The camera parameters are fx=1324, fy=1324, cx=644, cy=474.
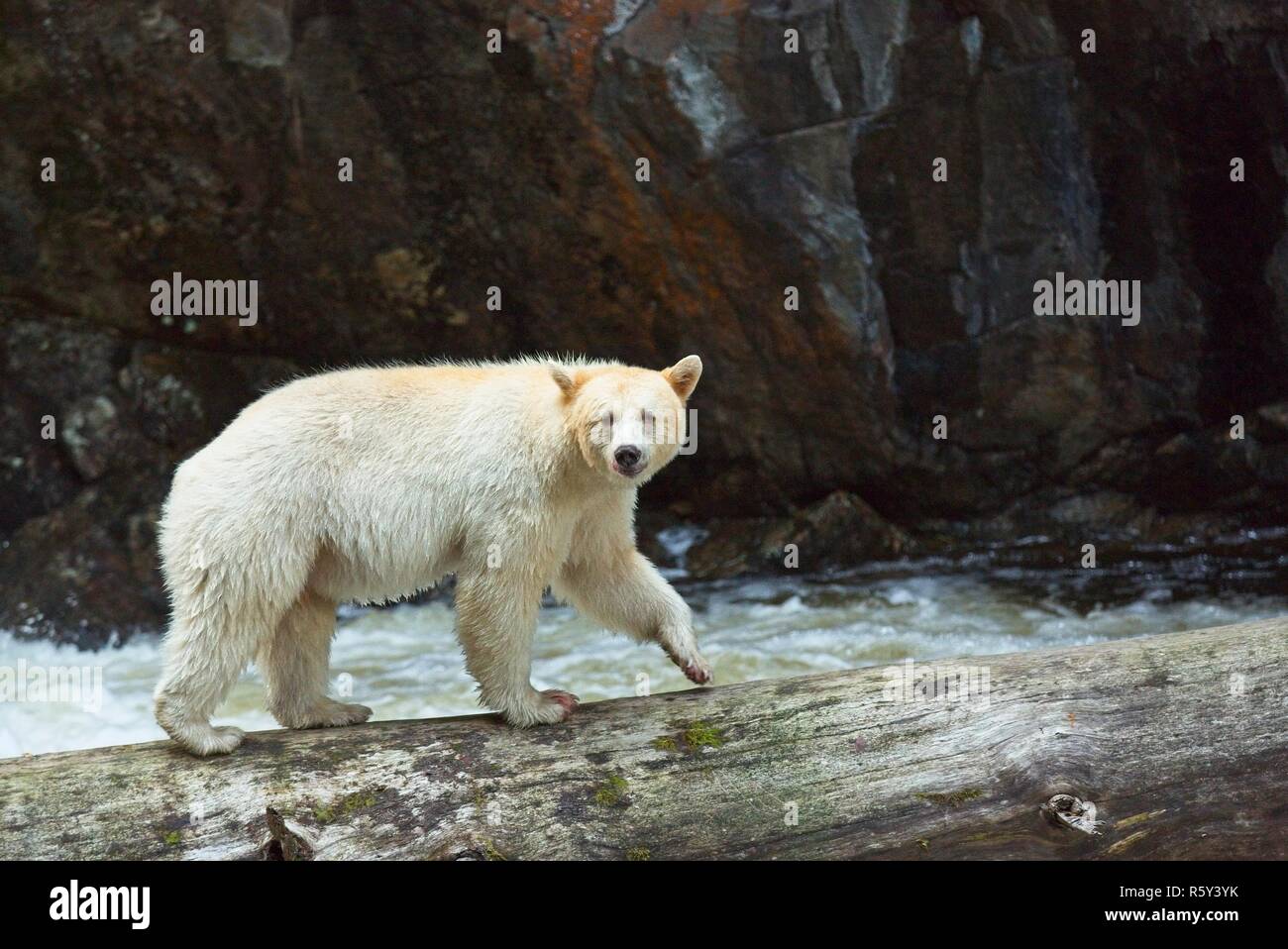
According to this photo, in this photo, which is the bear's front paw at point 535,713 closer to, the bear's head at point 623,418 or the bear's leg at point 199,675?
the bear's head at point 623,418

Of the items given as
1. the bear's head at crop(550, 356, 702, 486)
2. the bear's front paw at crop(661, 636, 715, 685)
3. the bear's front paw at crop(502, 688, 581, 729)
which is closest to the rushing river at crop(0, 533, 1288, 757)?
the bear's front paw at crop(661, 636, 715, 685)

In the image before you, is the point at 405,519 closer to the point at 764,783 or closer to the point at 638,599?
the point at 638,599

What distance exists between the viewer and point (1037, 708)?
538 centimetres

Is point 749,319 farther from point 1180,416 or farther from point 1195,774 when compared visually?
point 1195,774

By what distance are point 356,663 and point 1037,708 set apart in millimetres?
6292

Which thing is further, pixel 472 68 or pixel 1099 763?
pixel 472 68

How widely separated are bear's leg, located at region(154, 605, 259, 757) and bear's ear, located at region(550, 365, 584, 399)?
5.30 feet

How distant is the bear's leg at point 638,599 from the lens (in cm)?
613

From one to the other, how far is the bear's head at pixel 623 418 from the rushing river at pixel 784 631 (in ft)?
13.1

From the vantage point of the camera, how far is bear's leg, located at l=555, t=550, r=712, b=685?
20.1ft

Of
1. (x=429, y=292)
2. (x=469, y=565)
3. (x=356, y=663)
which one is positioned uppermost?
(x=429, y=292)

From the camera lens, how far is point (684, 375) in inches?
227

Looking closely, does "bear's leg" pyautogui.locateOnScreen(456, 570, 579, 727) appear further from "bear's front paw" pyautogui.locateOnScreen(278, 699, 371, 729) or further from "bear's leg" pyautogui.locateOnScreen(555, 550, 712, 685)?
"bear's front paw" pyautogui.locateOnScreen(278, 699, 371, 729)

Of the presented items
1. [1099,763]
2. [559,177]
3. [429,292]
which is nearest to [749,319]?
[559,177]
